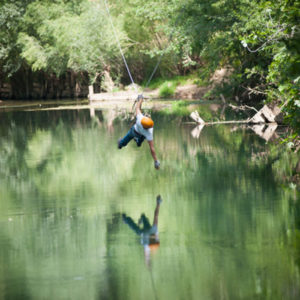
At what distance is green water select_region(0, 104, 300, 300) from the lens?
539 cm

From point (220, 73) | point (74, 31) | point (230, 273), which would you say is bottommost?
point (230, 273)

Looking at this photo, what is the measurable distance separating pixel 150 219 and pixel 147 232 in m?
0.57

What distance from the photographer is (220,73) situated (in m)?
34.3

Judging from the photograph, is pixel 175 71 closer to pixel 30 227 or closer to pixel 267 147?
pixel 267 147

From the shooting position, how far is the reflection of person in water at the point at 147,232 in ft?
21.0

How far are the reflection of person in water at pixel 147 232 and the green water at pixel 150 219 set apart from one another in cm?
6

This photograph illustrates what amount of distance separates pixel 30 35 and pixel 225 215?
39022 mm

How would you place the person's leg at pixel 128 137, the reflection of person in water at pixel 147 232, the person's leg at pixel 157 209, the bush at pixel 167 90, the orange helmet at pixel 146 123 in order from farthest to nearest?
the bush at pixel 167 90 < the person's leg at pixel 128 137 < the orange helmet at pixel 146 123 < the person's leg at pixel 157 209 < the reflection of person in water at pixel 147 232

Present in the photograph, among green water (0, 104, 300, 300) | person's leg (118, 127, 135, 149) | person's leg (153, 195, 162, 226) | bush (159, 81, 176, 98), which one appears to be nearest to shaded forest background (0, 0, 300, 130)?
bush (159, 81, 176, 98)

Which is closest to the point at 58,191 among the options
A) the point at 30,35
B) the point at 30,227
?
the point at 30,227

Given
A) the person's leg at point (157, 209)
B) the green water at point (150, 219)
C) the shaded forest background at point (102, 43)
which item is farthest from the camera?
the shaded forest background at point (102, 43)

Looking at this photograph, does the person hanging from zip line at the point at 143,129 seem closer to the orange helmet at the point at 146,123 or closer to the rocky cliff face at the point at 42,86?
the orange helmet at the point at 146,123

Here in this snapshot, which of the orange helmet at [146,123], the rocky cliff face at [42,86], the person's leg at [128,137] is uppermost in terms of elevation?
the rocky cliff face at [42,86]

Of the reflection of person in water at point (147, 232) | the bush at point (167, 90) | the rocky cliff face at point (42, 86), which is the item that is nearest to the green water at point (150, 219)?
the reflection of person in water at point (147, 232)
